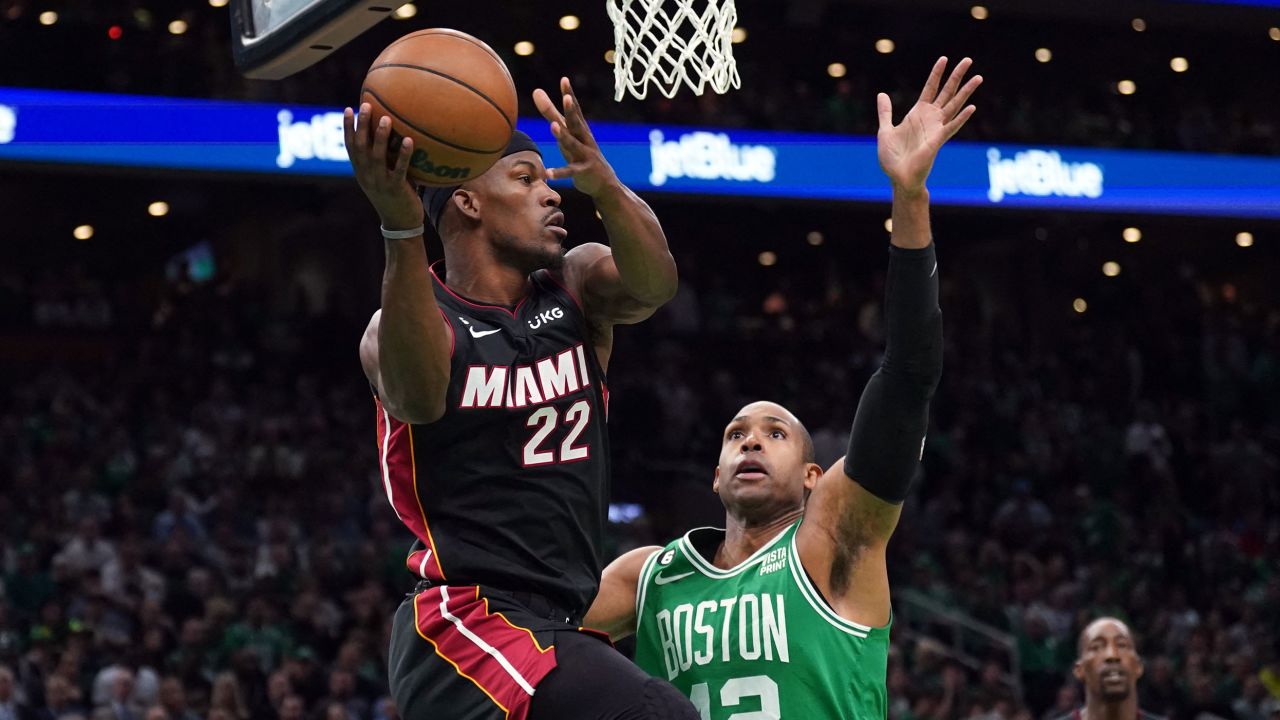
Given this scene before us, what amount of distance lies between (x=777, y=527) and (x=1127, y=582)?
1106 cm

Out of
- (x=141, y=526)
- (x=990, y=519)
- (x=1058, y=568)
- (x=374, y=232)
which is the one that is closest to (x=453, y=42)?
(x=141, y=526)

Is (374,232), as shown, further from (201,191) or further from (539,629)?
(539,629)

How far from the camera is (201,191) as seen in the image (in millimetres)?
18453

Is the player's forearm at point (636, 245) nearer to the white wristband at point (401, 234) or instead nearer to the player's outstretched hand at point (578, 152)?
the player's outstretched hand at point (578, 152)

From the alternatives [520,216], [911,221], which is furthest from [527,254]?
[911,221]

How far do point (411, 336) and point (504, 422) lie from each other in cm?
32

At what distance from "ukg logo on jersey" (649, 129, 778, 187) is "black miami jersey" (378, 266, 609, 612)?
34.8 feet

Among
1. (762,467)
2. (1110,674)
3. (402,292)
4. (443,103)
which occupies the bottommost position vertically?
(1110,674)

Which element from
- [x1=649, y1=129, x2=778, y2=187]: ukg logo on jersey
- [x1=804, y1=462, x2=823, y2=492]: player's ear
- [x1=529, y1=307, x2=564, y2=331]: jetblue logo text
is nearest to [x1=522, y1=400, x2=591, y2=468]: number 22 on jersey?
[x1=529, y1=307, x2=564, y2=331]: jetblue logo text

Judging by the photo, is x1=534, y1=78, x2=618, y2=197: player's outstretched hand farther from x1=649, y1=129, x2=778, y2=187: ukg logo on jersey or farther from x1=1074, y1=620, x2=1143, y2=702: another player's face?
x1=649, y1=129, x2=778, y2=187: ukg logo on jersey

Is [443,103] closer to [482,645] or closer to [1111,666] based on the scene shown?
[482,645]

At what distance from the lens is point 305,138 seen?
1314 centimetres

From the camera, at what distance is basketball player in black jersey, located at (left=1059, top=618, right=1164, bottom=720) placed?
638cm

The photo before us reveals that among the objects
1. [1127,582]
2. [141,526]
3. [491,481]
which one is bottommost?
[1127,582]
